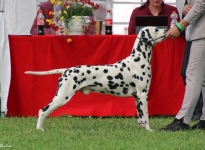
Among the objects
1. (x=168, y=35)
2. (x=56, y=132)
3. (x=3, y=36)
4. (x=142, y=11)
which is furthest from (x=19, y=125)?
(x=142, y=11)

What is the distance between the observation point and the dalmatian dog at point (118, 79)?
6.91m

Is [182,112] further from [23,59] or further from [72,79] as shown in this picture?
[23,59]

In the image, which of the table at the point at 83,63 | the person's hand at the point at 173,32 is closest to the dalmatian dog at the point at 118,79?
the person's hand at the point at 173,32

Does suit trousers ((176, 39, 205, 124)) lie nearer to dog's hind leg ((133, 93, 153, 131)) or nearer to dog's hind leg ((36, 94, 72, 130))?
dog's hind leg ((133, 93, 153, 131))

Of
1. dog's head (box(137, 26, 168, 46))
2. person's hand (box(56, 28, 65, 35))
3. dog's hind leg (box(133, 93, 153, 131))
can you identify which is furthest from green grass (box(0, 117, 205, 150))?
person's hand (box(56, 28, 65, 35))

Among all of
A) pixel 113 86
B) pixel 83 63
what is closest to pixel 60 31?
pixel 83 63

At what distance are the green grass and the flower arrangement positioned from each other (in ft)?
4.09

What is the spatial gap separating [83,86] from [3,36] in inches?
82.8

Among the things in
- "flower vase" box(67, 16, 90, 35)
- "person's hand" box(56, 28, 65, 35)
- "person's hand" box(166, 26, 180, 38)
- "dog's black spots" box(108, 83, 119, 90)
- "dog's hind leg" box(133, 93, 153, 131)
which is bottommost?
"dog's hind leg" box(133, 93, 153, 131)

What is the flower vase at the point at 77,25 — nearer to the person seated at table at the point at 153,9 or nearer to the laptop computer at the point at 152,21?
the laptop computer at the point at 152,21

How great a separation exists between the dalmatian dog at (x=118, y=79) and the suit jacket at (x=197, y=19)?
33 cm

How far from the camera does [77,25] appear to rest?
8.26m

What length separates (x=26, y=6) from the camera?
9.02 meters

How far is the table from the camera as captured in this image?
8.47 meters
